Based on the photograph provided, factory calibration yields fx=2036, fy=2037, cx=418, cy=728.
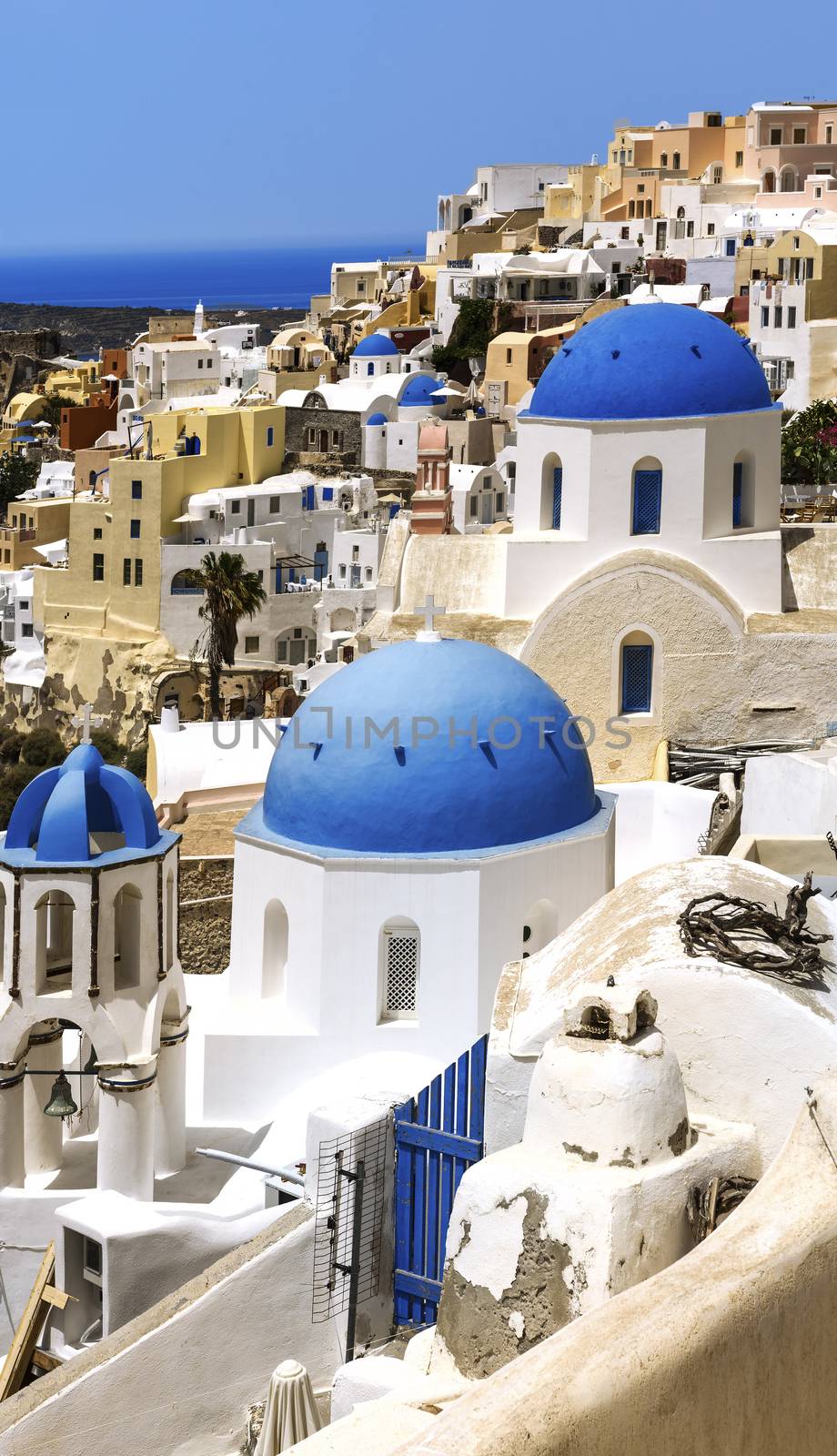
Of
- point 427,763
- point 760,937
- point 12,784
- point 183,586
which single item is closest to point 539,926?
point 427,763

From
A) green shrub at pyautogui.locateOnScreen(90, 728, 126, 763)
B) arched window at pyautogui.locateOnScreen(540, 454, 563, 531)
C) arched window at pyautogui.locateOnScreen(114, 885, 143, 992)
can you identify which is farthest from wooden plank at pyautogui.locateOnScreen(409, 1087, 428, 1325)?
green shrub at pyautogui.locateOnScreen(90, 728, 126, 763)

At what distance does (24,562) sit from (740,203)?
3189cm

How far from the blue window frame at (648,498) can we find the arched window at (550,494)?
3.19 ft

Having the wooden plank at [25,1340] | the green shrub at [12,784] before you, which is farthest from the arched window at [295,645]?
the wooden plank at [25,1340]

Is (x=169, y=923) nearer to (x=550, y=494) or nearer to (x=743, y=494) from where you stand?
(x=550, y=494)

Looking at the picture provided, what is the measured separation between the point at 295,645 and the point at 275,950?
34231 mm

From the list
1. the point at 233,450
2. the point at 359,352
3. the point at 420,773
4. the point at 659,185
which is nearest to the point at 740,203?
the point at 659,185

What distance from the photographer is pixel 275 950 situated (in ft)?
52.7

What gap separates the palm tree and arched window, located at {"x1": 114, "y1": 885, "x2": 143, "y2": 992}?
32574mm

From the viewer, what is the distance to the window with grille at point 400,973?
1528 cm

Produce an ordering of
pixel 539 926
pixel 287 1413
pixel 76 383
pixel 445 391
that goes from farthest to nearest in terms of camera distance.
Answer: pixel 76 383, pixel 445 391, pixel 539 926, pixel 287 1413

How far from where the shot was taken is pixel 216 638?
48.4 m

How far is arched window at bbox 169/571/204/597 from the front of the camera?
50656mm

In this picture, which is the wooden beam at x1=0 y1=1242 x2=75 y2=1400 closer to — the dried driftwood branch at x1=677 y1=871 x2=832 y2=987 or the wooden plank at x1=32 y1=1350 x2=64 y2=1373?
the wooden plank at x1=32 y1=1350 x2=64 y2=1373
